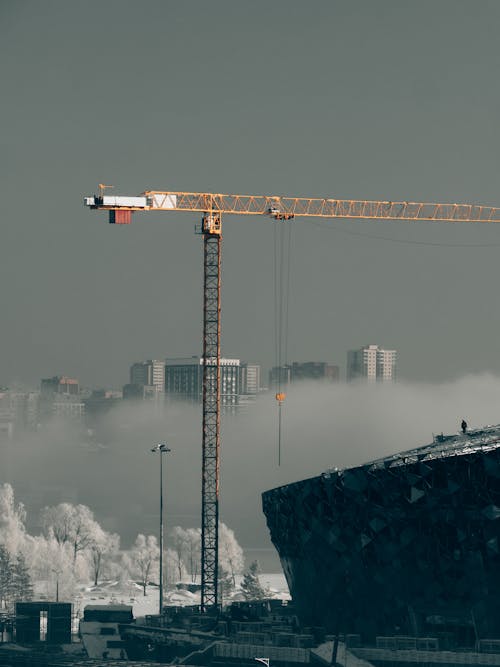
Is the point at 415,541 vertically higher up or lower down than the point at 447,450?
lower down

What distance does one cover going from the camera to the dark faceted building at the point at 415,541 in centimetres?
17450

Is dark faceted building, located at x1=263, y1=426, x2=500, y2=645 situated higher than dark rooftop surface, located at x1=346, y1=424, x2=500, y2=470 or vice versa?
dark rooftop surface, located at x1=346, y1=424, x2=500, y2=470

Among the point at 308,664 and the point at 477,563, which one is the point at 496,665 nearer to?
the point at 477,563

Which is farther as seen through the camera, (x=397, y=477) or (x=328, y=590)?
(x=328, y=590)

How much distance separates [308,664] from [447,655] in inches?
632

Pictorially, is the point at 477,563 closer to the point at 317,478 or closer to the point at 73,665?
the point at 317,478

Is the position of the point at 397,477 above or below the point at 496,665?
above

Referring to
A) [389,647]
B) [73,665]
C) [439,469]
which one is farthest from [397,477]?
[73,665]

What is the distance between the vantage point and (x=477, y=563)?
17588 centimetres

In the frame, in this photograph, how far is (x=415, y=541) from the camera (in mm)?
180500

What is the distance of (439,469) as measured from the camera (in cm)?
17512

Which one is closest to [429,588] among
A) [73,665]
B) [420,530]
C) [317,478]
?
[420,530]

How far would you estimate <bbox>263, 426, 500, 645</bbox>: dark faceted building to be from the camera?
174m

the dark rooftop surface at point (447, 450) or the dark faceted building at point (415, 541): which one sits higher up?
the dark rooftop surface at point (447, 450)
